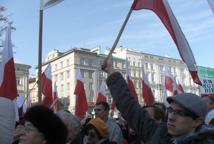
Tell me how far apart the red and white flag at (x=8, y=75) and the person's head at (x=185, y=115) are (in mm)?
3264

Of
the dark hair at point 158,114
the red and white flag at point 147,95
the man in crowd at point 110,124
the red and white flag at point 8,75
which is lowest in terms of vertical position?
the man in crowd at point 110,124

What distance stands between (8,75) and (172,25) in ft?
8.29

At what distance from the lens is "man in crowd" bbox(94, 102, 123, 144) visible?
5.69 metres

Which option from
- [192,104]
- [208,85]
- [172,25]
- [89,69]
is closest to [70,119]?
[192,104]

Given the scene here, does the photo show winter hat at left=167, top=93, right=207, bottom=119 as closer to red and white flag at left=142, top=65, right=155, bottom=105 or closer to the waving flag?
the waving flag

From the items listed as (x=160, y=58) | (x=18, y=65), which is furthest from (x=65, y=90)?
(x=160, y=58)

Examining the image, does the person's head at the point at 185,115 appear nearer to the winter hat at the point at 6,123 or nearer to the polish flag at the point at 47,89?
the winter hat at the point at 6,123

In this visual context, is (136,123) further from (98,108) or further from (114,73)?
(98,108)

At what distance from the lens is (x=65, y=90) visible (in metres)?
78.4

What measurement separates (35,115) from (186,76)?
9259 cm

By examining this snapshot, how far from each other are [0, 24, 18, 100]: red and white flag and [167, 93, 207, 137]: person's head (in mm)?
3264

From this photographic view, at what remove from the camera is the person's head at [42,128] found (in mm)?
2785

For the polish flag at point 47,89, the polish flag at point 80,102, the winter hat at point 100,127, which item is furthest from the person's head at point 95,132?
the polish flag at point 80,102

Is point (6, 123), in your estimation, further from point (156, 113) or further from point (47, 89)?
point (47, 89)
